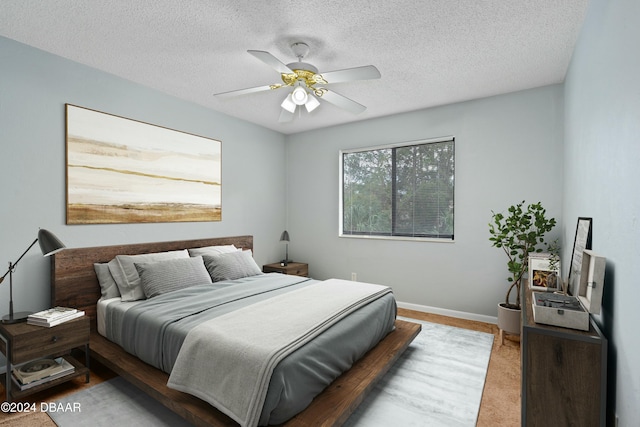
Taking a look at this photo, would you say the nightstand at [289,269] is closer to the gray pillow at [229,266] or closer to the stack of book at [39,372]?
the gray pillow at [229,266]

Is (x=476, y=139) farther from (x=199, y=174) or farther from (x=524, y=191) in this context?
(x=199, y=174)

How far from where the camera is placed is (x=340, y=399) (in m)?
1.92

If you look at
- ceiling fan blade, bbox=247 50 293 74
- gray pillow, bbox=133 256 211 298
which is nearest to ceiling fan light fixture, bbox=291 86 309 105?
ceiling fan blade, bbox=247 50 293 74

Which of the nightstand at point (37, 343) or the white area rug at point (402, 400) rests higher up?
the nightstand at point (37, 343)

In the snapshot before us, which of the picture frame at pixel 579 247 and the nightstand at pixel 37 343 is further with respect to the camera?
the nightstand at pixel 37 343

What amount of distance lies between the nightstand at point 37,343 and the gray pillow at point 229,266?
1.28 metres

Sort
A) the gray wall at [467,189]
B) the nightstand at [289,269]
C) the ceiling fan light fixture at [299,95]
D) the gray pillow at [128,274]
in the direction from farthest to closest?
the nightstand at [289,269] < the gray wall at [467,189] < the gray pillow at [128,274] < the ceiling fan light fixture at [299,95]

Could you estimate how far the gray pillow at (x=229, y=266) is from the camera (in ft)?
11.6

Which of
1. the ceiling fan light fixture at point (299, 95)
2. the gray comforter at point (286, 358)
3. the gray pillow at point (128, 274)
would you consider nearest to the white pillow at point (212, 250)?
the gray pillow at point (128, 274)

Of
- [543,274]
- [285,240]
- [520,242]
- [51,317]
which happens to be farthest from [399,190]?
[51,317]

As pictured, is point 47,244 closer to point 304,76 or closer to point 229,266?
point 229,266

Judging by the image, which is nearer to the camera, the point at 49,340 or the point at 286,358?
the point at 286,358

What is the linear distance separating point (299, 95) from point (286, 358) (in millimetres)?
1909

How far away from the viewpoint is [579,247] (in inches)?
80.5
